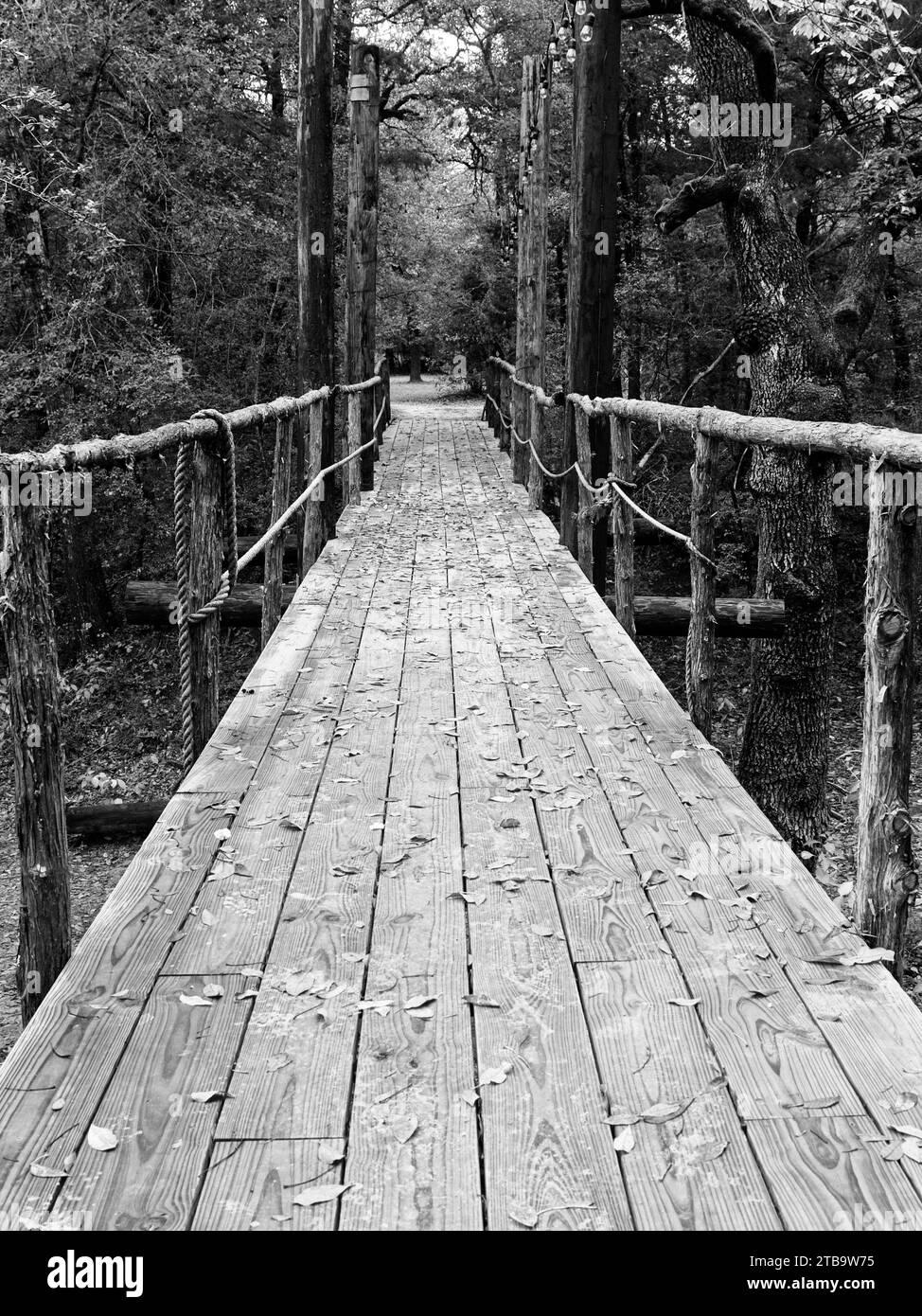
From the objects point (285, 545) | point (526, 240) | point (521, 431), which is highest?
point (526, 240)

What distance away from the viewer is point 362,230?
1298cm

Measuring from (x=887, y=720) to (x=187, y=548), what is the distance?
2265mm

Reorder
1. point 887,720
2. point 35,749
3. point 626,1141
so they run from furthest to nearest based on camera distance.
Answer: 1. point 887,720
2. point 35,749
3. point 626,1141

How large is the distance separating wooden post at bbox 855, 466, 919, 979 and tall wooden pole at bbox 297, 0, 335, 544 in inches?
292

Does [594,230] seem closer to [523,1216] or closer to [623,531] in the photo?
[623,531]

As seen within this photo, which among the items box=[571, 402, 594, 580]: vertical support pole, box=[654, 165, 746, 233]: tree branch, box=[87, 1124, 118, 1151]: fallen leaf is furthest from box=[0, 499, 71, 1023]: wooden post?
box=[654, 165, 746, 233]: tree branch

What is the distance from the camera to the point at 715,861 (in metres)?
3.29

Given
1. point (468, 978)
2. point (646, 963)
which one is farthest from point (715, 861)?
point (468, 978)

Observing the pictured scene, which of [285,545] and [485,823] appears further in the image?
[285,545]

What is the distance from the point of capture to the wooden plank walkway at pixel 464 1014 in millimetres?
1987

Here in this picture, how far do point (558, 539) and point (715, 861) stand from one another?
6368 millimetres

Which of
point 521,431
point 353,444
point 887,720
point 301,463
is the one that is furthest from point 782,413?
point 887,720
